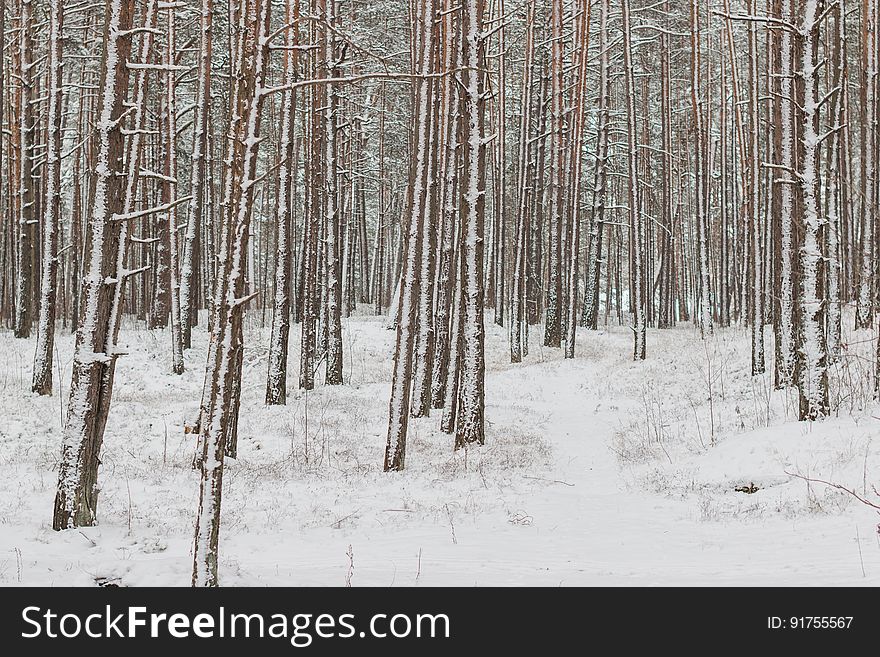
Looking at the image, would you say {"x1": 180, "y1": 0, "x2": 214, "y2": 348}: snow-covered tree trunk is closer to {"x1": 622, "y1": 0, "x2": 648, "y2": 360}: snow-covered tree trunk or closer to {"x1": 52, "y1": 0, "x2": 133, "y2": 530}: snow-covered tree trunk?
{"x1": 52, "y1": 0, "x2": 133, "y2": 530}: snow-covered tree trunk

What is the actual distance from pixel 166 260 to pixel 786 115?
14.2m

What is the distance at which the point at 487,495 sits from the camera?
751cm

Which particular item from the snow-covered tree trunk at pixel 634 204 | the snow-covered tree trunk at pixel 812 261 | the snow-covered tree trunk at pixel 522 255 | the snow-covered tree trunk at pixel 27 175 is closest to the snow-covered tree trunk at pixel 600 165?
the snow-covered tree trunk at pixel 634 204

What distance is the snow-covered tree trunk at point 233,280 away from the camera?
4312 millimetres

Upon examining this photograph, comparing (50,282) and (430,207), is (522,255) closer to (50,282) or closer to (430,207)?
(430,207)

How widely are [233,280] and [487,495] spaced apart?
13.6ft

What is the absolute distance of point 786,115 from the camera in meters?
9.63

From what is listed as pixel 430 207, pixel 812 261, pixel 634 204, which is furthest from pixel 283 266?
pixel 634 204

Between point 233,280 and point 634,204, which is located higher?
point 634,204

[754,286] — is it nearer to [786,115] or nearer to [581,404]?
[581,404]

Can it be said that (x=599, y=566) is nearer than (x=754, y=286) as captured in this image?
Yes

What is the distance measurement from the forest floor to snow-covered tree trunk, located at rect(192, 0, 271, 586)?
2.21ft

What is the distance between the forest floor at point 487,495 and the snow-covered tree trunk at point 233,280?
26.5 inches
